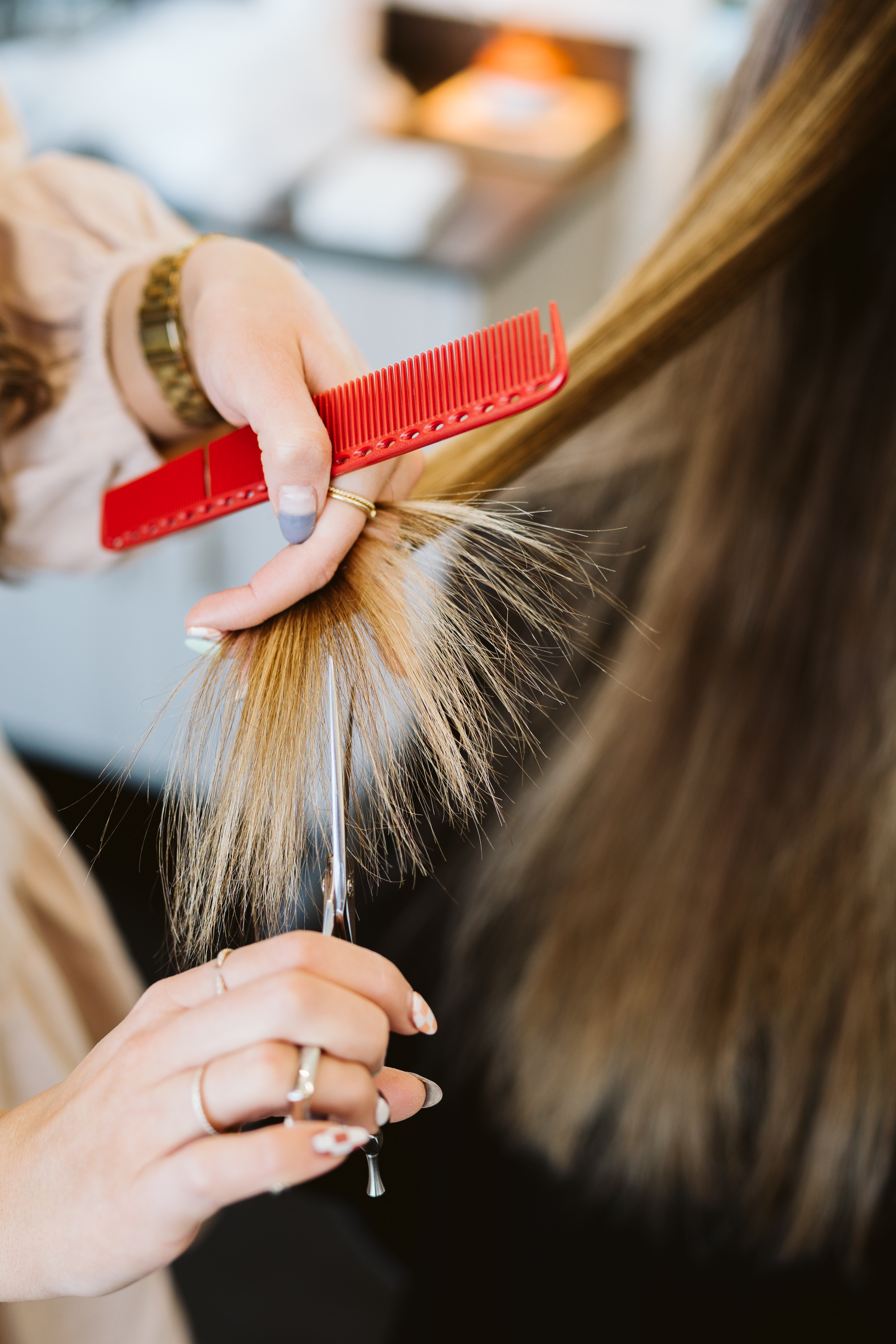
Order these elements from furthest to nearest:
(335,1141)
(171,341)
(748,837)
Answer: (748,837), (171,341), (335,1141)

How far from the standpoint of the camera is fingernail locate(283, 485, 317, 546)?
0.41 m

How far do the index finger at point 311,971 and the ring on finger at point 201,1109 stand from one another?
33 mm

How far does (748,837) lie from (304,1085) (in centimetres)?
57

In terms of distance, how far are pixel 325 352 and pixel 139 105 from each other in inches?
73.2

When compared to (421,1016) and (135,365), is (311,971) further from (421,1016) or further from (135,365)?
(135,365)

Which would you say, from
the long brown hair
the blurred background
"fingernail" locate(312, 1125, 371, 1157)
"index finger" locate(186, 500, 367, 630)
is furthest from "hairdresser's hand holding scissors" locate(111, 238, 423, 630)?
the blurred background

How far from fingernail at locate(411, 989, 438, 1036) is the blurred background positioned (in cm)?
135

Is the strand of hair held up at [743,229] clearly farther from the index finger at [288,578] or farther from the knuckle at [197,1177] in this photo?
the knuckle at [197,1177]

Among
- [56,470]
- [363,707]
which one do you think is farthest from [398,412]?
[56,470]

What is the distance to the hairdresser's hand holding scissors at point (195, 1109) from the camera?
1.10ft

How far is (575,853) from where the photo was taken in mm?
887

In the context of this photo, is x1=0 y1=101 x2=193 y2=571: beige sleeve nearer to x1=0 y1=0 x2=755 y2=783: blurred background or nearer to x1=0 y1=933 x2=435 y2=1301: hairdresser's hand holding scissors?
x1=0 y1=933 x2=435 y2=1301: hairdresser's hand holding scissors

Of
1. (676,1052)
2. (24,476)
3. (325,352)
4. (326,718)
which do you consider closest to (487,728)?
(326,718)

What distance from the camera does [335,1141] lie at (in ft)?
1.09
